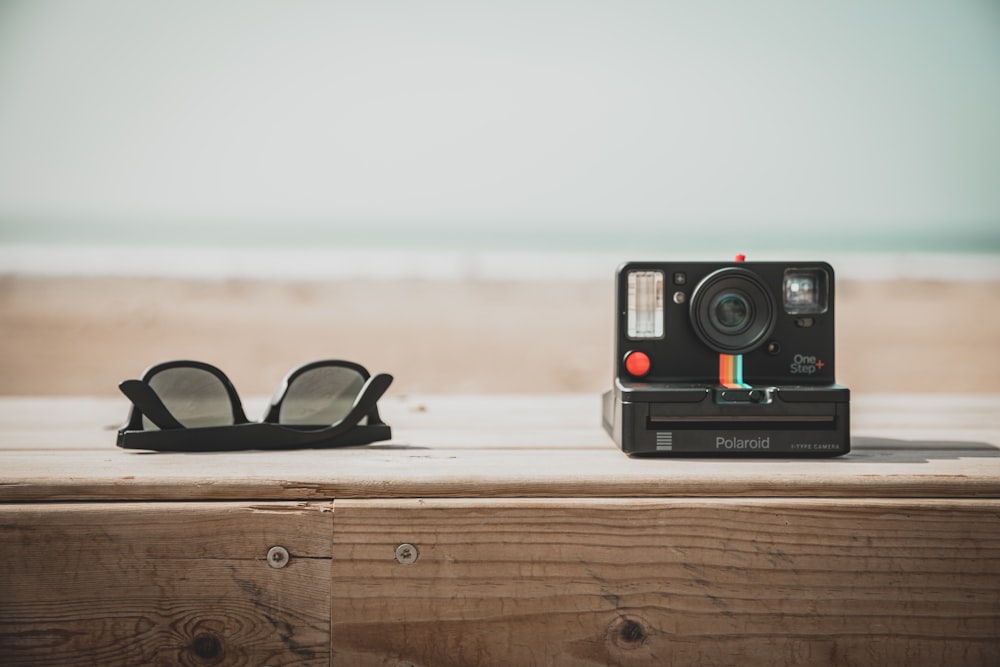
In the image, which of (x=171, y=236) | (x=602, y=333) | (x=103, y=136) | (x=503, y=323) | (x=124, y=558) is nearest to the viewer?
(x=124, y=558)

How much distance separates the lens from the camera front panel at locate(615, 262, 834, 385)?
114 centimetres

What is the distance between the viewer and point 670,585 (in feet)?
2.83

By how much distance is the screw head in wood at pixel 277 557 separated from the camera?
2.80 feet

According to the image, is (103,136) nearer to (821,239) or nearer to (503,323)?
(503,323)

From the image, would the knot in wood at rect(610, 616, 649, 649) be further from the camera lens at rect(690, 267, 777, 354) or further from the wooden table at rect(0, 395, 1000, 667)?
the camera lens at rect(690, 267, 777, 354)

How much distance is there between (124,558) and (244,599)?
0.15 m

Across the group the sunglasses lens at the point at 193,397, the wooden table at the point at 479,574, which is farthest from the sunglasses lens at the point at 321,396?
the wooden table at the point at 479,574

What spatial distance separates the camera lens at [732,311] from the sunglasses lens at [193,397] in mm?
784

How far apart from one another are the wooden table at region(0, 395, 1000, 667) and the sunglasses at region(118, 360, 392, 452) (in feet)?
0.69

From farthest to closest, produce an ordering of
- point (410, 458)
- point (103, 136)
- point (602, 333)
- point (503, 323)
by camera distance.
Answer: point (103, 136), point (503, 323), point (602, 333), point (410, 458)

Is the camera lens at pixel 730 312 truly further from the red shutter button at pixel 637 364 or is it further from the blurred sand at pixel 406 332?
the blurred sand at pixel 406 332

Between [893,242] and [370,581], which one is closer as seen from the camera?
[370,581]

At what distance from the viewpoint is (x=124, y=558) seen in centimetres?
85

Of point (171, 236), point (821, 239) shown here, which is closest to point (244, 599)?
point (171, 236)
